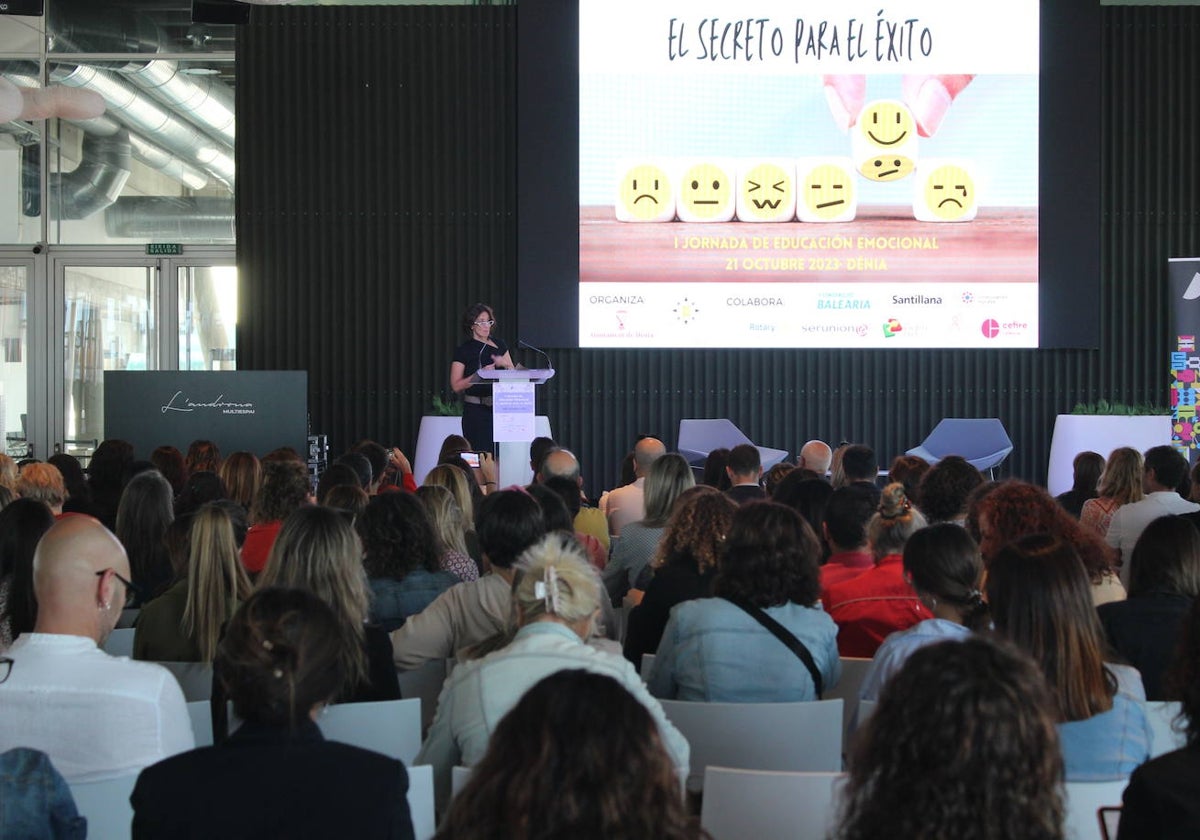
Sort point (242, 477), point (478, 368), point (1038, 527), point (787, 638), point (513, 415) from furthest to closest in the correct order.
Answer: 1. point (478, 368)
2. point (513, 415)
3. point (242, 477)
4. point (1038, 527)
5. point (787, 638)

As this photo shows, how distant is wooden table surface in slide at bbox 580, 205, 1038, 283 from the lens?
9984mm

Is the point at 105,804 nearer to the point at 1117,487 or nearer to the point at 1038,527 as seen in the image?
the point at 1038,527

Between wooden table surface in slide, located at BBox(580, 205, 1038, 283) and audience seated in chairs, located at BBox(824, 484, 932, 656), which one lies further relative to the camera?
wooden table surface in slide, located at BBox(580, 205, 1038, 283)

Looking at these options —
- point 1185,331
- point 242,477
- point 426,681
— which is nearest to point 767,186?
point 1185,331

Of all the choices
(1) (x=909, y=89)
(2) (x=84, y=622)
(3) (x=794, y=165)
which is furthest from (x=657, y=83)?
(2) (x=84, y=622)

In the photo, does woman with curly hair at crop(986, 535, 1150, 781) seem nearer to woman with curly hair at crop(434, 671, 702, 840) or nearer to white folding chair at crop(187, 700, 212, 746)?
woman with curly hair at crop(434, 671, 702, 840)

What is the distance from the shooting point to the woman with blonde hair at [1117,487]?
524 centimetres

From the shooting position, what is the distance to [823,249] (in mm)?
10000

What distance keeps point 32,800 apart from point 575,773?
0.89m

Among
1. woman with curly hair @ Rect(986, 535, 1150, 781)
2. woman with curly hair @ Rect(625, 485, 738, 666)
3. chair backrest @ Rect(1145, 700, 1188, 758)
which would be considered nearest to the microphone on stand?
woman with curly hair @ Rect(625, 485, 738, 666)

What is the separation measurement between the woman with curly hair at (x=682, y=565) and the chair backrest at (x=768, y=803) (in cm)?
133

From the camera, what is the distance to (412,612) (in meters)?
3.74

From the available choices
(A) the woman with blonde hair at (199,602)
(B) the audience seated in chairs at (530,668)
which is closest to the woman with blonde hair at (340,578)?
(A) the woman with blonde hair at (199,602)

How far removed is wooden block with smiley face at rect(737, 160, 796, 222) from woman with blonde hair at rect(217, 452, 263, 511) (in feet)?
17.7
